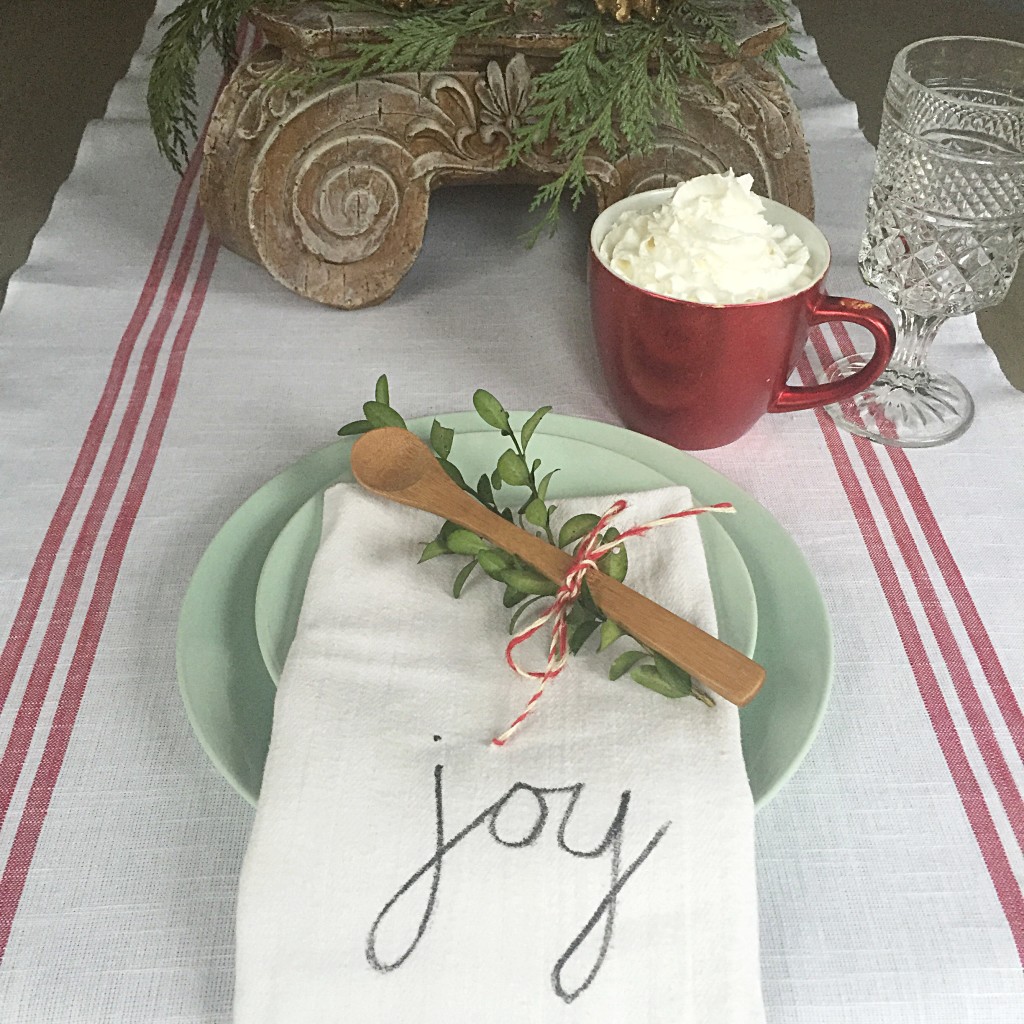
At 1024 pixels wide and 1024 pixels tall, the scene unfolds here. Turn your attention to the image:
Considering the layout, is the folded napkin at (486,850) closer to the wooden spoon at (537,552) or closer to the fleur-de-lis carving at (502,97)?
the wooden spoon at (537,552)

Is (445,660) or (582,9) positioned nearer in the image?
(445,660)

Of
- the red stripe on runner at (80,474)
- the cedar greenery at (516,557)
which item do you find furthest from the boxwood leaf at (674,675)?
the red stripe on runner at (80,474)

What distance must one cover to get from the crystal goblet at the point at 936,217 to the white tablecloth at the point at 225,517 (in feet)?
0.07

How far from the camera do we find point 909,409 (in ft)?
1.57

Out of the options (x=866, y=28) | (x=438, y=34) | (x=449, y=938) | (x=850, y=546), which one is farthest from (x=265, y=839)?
(x=866, y=28)

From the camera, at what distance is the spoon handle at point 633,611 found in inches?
11.4

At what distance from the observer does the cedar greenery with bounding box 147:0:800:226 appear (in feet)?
1.53

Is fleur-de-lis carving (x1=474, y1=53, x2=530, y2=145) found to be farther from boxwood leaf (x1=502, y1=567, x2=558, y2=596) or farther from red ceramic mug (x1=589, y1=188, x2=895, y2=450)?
boxwood leaf (x1=502, y1=567, x2=558, y2=596)

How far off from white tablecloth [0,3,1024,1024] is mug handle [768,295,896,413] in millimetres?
27

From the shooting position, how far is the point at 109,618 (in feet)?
1.24

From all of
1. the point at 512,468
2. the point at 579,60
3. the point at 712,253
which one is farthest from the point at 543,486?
the point at 579,60

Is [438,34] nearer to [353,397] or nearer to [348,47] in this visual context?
[348,47]

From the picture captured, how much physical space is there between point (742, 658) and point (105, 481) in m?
0.28

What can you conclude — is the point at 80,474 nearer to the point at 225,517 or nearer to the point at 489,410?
the point at 225,517
